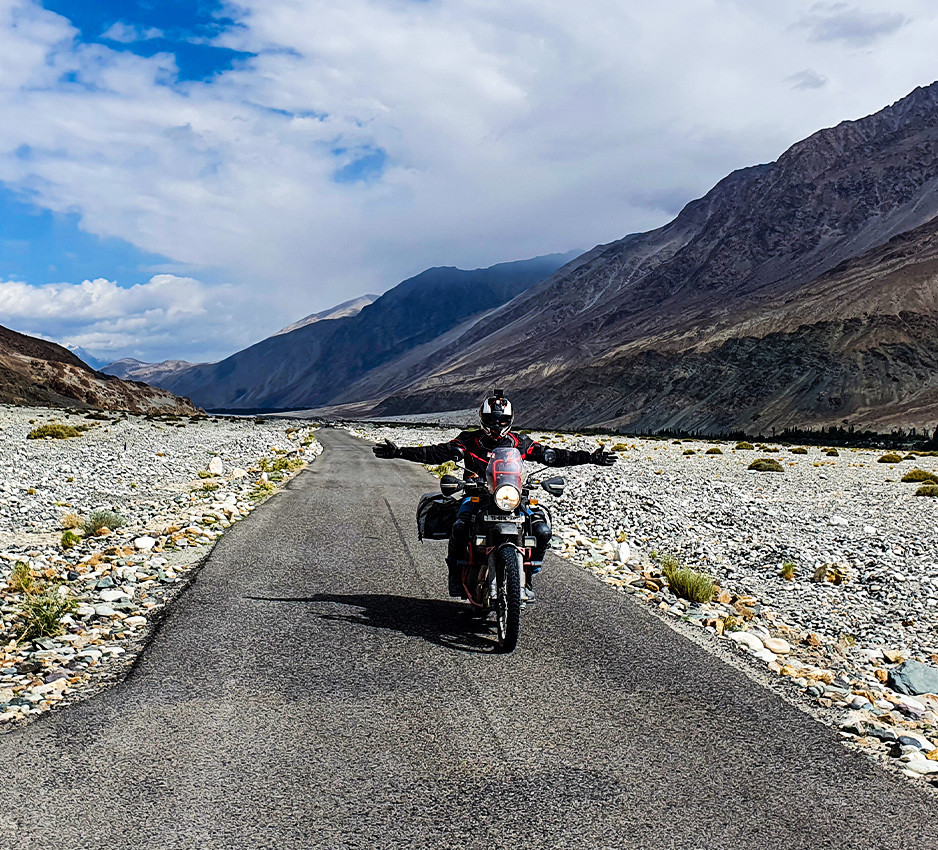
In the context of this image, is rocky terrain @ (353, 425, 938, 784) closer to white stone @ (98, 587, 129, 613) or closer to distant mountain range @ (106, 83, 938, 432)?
white stone @ (98, 587, 129, 613)

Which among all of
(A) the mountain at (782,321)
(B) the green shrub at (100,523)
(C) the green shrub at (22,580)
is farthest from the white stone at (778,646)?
(A) the mountain at (782,321)

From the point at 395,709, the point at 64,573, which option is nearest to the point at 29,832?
the point at 395,709

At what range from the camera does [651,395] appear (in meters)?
114

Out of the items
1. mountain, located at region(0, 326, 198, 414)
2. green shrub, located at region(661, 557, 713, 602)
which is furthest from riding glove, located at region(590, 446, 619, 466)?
mountain, located at region(0, 326, 198, 414)

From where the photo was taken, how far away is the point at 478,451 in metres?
8.34

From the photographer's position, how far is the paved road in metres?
4.25

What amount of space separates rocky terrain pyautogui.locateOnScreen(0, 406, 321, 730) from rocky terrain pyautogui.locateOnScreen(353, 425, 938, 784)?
17.4 feet

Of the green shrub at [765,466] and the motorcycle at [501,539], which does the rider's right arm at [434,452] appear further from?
the green shrub at [765,466]

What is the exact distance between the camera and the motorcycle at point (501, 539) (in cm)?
730

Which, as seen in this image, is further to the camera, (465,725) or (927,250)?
(927,250)

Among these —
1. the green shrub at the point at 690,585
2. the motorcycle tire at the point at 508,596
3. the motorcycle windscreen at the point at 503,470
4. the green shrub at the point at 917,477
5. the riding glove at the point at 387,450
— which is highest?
the riding glove at the point at 387,450

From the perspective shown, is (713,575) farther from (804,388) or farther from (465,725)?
(804,388)

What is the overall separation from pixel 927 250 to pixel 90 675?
132 m

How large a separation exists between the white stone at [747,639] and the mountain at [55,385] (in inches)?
3797
